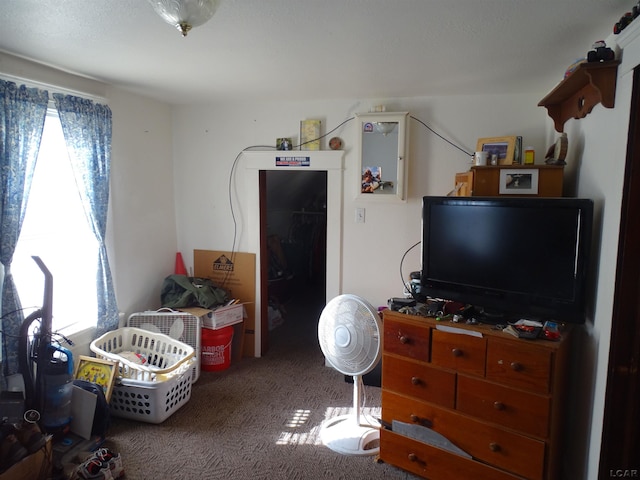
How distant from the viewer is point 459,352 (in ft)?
6.40

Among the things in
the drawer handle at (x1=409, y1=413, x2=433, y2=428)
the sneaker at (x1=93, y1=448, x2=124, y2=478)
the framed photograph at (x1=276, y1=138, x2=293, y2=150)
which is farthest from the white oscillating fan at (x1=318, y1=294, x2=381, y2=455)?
the framed photograph at (x1=276, y1=138, x2=293, y2=150)

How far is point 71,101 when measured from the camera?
8.41 feet

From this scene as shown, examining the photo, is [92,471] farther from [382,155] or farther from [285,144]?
[382,155]

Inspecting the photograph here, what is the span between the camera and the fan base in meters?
2.37

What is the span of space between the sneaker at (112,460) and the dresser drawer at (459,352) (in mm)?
1686

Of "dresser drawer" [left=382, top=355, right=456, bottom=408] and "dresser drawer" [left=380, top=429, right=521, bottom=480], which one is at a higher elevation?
"dresser drawer" [left=382, top=355, right=456, bottom=408]

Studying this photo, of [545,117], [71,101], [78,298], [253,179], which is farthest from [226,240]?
[545,117]

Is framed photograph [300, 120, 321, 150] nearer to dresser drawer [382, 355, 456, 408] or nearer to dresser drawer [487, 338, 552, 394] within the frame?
dresser drawer [382, 355, 456, 408]

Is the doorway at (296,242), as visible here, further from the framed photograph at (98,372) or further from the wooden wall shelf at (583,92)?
the wooden wall shelf at (583,92)

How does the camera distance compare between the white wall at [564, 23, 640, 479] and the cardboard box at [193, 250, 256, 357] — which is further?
the cardboard box at [193, 250, 256, 357]

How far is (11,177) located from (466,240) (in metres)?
2.44

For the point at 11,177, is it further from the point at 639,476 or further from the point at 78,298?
the point at 639,476

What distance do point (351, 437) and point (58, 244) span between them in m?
2.22

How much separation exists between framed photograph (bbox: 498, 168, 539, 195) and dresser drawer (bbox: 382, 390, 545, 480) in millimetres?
1173
